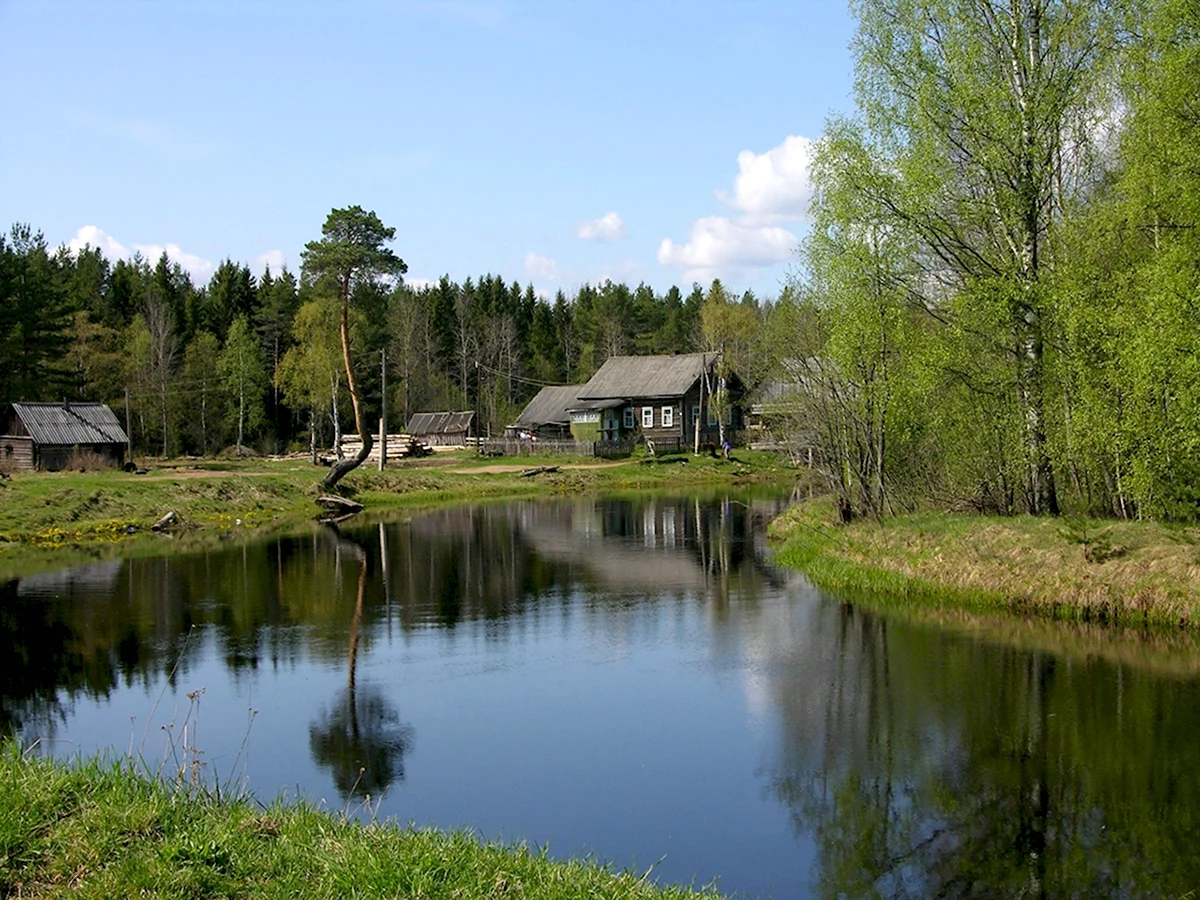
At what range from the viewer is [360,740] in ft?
40.9

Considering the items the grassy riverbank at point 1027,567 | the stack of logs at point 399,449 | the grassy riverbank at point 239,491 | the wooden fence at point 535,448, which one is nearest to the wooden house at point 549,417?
the wooden fence at point 535,448

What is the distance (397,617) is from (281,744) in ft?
26.2

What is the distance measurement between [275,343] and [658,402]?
1200 inches

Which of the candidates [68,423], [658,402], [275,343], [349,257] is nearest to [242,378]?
[275,343]

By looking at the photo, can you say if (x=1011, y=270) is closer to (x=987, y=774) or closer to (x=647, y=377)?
(x=987, y=774)

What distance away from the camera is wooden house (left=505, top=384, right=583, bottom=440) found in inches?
2931

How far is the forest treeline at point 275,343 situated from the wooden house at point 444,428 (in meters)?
3.26

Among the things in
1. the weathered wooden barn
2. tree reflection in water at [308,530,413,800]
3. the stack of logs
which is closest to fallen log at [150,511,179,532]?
the weathered wooden barn

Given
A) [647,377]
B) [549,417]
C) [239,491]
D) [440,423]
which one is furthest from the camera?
[440,423]

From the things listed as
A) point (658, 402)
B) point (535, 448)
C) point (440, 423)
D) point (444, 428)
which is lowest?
point (535, 448)

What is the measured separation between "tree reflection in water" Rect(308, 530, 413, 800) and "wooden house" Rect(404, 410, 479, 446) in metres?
61.7

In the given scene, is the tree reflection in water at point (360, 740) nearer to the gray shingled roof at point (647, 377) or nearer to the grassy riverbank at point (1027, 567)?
the grassy riverbank at point (1027, 567)

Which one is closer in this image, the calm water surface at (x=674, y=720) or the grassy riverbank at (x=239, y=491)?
the calm water surface at (x=674, y=720)

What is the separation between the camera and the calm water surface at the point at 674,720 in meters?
9.41
